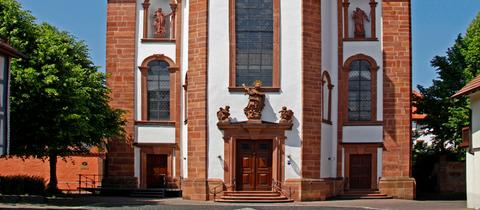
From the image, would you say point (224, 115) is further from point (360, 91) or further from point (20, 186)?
point (20, 186)

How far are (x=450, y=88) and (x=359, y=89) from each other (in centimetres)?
791

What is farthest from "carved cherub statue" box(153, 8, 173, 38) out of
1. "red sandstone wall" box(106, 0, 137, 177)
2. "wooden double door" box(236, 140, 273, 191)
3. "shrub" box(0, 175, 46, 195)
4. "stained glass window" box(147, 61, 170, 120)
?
"shrub" box(0, 175, 46, 195)

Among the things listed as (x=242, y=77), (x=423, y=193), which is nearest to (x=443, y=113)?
(x=423, y=193)

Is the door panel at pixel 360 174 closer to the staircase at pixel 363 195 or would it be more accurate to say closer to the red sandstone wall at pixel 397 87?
the staircase at pixel 363 195

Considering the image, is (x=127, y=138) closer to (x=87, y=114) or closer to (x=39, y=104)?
(x=87, y=114)

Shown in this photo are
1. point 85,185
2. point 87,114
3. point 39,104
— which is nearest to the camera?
point 39,104

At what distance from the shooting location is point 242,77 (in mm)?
39000

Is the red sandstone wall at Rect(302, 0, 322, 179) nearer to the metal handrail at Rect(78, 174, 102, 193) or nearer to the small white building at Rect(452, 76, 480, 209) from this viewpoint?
the small white building at Rect(452, 76, 480, 209)

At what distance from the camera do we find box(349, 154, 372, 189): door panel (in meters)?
42.2

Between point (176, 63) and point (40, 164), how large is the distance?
13.7 meters

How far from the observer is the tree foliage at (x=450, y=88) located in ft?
152

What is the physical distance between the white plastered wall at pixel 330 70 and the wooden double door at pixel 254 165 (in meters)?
2.72

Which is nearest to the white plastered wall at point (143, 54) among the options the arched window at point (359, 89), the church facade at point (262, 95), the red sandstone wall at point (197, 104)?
the church facade at point (262, 95)

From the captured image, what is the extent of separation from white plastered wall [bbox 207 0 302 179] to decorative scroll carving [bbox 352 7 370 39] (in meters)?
4.89
